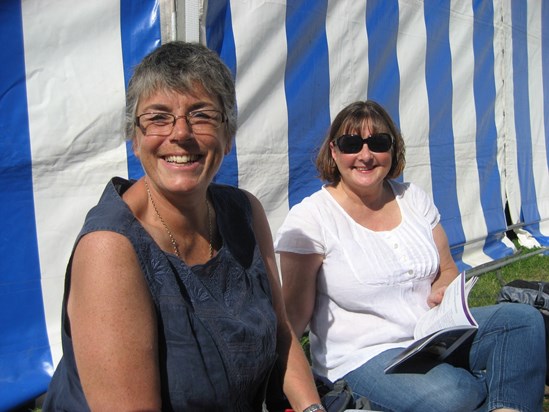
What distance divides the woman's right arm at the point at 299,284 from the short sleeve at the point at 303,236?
0.02 meters

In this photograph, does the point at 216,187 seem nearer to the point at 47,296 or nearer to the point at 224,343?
the point at 224,343

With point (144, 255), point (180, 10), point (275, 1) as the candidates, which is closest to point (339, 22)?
point (275, 1)

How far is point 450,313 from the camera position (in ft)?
5.83

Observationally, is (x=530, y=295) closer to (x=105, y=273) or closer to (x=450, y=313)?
(x=450, y=313)

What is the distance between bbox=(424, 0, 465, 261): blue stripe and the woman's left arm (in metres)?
Answer: 2.69

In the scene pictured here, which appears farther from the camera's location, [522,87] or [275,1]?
[522,87]

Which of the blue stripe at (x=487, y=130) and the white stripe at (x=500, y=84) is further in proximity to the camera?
the white stripe at (x=500, y=84)

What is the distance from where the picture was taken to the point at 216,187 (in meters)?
1.70

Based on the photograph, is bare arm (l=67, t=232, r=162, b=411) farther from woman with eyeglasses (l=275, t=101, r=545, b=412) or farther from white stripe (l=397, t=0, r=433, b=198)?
white stripe (l=397, t=0, r=433, b=198)

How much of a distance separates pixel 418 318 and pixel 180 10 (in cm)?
154

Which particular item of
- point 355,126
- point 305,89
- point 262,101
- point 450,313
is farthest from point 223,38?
point 450,313

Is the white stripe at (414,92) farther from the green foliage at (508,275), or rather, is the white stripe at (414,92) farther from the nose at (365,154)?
the nose at (365,154)

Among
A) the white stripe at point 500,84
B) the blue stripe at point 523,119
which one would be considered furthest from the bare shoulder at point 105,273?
the blue stripe at point 523,119

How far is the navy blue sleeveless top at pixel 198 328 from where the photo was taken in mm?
1258
